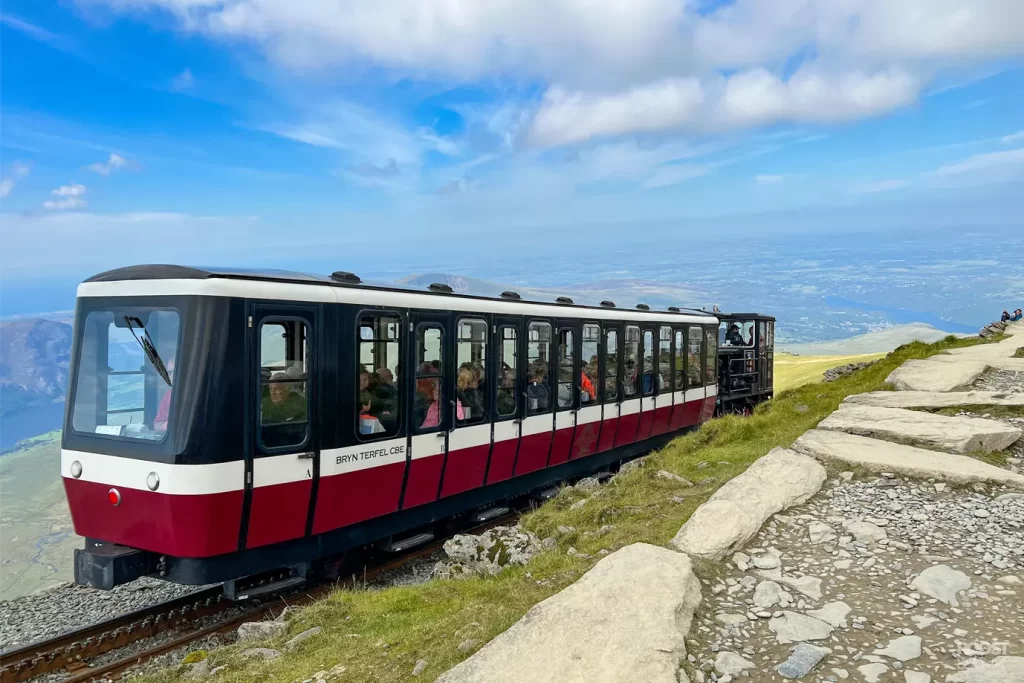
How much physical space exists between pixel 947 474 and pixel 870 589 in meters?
2.41

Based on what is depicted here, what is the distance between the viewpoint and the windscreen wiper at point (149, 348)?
24.7 ft

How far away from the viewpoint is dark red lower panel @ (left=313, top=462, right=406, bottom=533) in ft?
27.6

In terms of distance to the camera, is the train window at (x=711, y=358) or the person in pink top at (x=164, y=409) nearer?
the person in pink top at (x=164, y=409)

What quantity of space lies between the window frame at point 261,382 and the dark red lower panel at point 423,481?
1.84 meters

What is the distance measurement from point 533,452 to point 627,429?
3.57 metres

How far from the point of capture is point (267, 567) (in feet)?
26.6

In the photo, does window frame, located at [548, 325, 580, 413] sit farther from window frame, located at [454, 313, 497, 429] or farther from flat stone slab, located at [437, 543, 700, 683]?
flat stone slab, located at [437, 543, 700, 683]

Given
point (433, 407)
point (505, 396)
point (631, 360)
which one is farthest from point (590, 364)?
point (433, 407)

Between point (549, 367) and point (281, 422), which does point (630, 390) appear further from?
point (281, 422)

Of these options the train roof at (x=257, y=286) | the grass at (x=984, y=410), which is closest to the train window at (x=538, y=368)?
the train roof at (x=257, y=286)

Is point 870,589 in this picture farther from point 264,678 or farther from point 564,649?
point 264,678

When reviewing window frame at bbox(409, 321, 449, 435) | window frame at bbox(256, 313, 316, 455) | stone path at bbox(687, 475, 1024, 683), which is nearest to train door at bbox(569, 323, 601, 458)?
window frame at bbox(409, 321, 449, 435)

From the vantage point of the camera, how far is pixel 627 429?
1526 cm

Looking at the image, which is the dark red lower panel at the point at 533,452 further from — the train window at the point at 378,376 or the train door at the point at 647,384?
the train door at the point at 647,384
